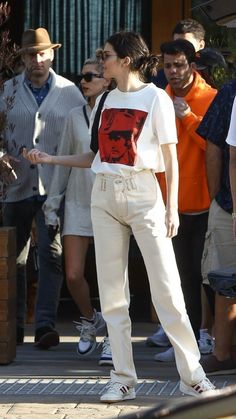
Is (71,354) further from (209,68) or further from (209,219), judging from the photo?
(209,68)

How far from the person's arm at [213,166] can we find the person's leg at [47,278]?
1.37m

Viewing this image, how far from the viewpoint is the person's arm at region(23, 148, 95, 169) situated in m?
5.13

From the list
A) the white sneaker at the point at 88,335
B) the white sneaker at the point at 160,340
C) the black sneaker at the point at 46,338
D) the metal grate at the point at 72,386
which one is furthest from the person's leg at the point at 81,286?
the metal grate at the point at 72,386

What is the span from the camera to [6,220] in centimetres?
698

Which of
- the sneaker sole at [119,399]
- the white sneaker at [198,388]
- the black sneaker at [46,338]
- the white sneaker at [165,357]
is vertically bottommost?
A: the black sneaker at [46,338]

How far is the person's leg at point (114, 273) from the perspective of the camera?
196 inches

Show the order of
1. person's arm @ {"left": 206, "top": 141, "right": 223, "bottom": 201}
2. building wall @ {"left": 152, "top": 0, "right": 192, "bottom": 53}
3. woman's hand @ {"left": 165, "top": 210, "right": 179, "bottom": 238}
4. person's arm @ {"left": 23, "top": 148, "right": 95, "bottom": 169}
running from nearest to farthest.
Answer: woman's hand @ {"left": 165, "top": 210, "right": 179, "bottom": 238} → person's arm @ {"left": 23, "top": 148, "right": 95, "bottom": 169} → person's arm @ {"left": 206, "top": 141, "right": 223, "bottom": 201} → building wall @ {"left": 152, "top": 0, "right": 192, "bottom": 53}

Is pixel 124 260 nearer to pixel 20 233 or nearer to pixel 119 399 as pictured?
pixel 119 399

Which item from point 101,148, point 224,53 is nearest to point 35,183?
point 101,148

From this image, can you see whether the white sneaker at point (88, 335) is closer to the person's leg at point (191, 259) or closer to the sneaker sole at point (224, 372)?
the person's leg at point (191, 259)

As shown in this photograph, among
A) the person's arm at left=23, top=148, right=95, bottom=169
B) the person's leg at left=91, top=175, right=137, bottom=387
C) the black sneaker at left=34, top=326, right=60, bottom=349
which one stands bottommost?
the black sneaker at left=34, top=326, right=60, bottom=349

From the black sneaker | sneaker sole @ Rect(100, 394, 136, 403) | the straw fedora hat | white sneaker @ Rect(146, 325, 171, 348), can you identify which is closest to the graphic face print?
sneaker sole @ Rect(100, 394, 136, 403)

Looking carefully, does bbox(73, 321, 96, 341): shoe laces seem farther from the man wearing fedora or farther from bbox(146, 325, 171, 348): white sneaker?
bbox(146, 325, 171, 348): white sneaker

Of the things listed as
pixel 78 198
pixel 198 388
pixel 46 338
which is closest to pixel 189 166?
pixel 78 198
